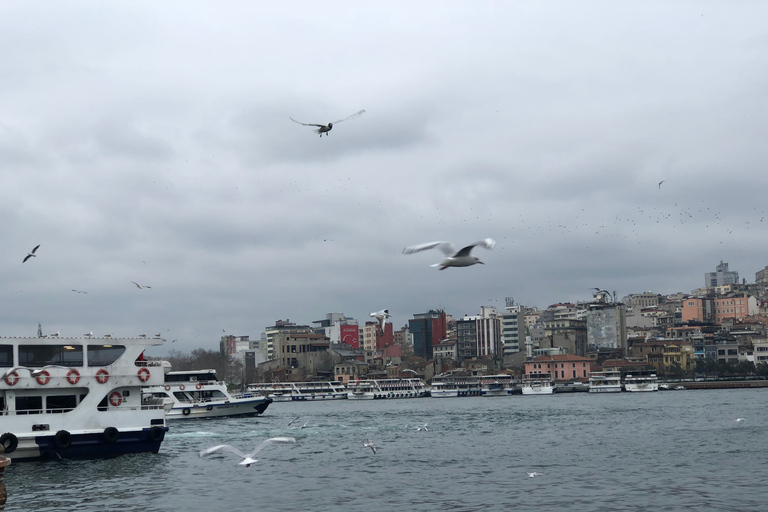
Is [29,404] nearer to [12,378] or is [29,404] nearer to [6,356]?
[12,378]

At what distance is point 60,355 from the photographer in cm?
2953

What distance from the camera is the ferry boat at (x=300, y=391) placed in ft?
425

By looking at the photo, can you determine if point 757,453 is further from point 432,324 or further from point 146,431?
point 432,324

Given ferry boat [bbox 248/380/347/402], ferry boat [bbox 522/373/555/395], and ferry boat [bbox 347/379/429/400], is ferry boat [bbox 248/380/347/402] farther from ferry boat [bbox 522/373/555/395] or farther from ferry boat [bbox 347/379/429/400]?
ferry boat [bbox 522/373/555/395]

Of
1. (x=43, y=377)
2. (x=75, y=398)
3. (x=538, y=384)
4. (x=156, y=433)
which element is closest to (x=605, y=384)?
(x=538, y=384)

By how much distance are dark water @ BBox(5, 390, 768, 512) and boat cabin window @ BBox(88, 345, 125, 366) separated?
3.18 meters

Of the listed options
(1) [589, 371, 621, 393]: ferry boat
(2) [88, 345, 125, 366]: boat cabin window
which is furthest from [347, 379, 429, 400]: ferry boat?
(2) [88, 345, 125, 366]: boat cabin window

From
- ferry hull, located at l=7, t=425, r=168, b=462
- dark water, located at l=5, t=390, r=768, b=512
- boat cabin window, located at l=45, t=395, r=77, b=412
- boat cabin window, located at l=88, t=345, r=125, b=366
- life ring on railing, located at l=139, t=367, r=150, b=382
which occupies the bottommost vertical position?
dark water, located at l=5, t=390, r=768, b=512

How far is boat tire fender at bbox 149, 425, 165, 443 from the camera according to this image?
30.4 meters

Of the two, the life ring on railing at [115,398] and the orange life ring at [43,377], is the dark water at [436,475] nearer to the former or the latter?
the life ring on railing at [115,398]

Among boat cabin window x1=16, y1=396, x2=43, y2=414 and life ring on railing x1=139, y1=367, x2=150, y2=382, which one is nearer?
boat cabin window x1=16, y1=396, x2=43, y2=414

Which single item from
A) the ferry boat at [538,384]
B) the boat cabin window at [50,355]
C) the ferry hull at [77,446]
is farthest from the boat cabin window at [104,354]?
the ferry boat at [538,384]

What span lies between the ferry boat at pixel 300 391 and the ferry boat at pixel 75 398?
9689 cm

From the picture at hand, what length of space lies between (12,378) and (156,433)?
4.97m
